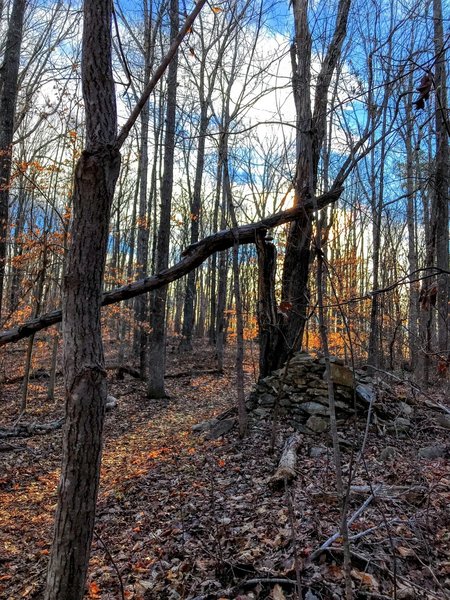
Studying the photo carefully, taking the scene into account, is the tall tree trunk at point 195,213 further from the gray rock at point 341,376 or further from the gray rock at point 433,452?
the gray rock at point 433,452

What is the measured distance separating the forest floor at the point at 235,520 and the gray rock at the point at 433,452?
15cm

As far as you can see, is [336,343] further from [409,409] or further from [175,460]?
[175,460]

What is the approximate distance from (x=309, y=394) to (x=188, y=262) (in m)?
3.97

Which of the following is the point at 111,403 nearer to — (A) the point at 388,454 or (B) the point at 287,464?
(B) the point at 287,464

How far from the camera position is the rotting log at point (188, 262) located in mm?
3281

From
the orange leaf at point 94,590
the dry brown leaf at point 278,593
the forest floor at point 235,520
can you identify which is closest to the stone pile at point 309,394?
the forest floor at point 235,520

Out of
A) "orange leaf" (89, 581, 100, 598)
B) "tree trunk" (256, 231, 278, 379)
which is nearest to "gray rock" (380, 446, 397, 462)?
"tree trunk" (256, 231, 278, 379)

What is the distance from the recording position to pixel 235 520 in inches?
150

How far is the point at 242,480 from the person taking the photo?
4.73m

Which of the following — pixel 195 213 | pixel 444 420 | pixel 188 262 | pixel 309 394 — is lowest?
pixel 444 420

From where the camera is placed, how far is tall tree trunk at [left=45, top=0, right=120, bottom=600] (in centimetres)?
202

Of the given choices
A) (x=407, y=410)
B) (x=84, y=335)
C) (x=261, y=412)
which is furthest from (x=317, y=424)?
(x=84, y=335)

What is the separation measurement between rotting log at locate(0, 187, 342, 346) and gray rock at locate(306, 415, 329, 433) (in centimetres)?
321

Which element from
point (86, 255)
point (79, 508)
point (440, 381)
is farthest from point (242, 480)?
point (440, 381)
